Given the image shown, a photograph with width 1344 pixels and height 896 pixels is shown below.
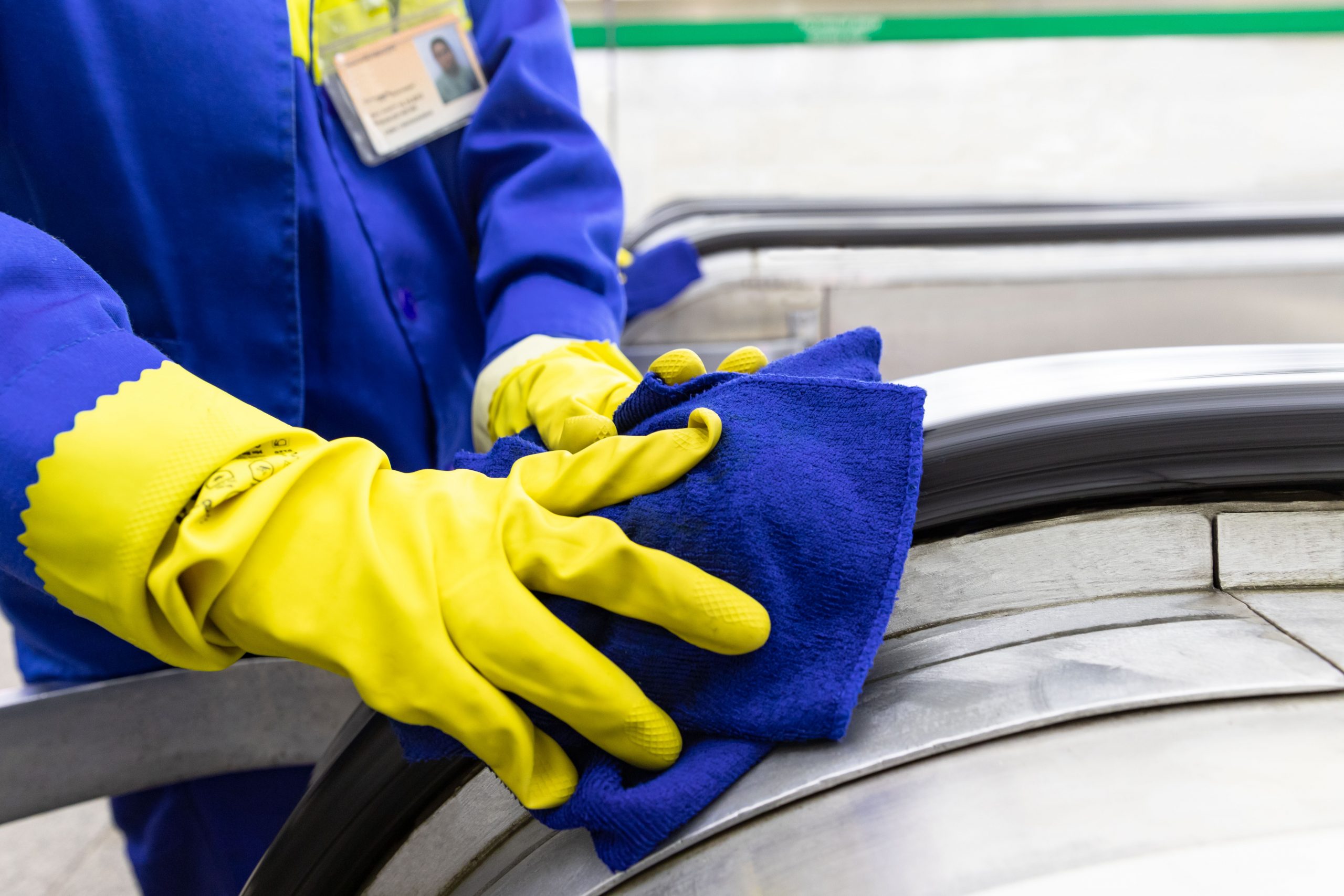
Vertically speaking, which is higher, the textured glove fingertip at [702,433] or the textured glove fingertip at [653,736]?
the textured glove fingertip at [702,433]

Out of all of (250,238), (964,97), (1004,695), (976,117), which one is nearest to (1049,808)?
(1004,695)

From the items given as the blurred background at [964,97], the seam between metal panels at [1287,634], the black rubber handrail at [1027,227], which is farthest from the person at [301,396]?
the blurred background at [964,97]

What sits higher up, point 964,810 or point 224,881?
point 964,810

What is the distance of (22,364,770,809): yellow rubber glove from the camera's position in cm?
45

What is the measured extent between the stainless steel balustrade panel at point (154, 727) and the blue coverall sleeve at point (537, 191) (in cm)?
40

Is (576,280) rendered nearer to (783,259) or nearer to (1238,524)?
(1238,524)

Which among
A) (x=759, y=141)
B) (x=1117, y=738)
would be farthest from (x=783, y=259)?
(x=759, y=141)

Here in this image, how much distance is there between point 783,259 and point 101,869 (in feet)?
6.28

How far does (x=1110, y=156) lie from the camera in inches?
191

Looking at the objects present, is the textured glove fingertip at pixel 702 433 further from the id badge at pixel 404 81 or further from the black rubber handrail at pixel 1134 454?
the id badge at pixel 404 81

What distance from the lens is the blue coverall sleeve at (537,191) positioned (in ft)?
3.16

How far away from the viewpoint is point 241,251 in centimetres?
79

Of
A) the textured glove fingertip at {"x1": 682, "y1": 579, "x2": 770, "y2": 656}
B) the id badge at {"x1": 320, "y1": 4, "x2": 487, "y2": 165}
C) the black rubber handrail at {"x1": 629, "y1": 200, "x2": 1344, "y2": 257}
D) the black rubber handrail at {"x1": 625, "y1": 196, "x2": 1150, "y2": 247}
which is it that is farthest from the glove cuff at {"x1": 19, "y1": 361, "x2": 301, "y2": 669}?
the black rubber handrail at {"x1": 625, "y1": 196, "x2": 1150, "y2": 247}

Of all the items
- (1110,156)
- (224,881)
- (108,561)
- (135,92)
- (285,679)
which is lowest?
(1110,156)
